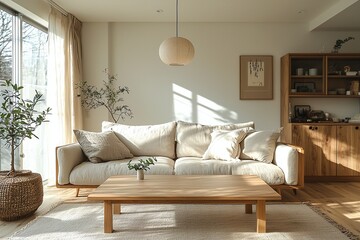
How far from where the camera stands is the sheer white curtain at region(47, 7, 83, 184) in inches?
182

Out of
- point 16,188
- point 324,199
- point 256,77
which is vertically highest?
point 256,77

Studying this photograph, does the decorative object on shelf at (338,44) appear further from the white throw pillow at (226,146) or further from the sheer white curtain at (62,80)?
the sheer white curtain at (62,80)

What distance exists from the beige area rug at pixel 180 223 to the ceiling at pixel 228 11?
2.68m

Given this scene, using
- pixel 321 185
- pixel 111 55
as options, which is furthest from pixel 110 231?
pixel 111 55

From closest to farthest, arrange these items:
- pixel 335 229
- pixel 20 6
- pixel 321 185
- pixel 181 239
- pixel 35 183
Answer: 1. pixel 181 239
2. pixel 335 229
3. pixel 35 183
4. pixel 20 6
5. pixel 321 185

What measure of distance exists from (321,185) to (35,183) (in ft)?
11.8

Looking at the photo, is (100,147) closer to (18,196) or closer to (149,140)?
(149,140)

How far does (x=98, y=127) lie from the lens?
18.2ft

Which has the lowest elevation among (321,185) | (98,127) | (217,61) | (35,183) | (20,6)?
(321,185)

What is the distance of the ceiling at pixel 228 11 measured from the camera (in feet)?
14.9

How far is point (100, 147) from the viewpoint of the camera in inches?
150

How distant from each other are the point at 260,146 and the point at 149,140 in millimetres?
1341

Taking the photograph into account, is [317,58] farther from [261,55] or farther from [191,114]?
[191,114]

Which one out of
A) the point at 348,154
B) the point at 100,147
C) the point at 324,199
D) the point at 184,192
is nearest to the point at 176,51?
the point at 100,147
